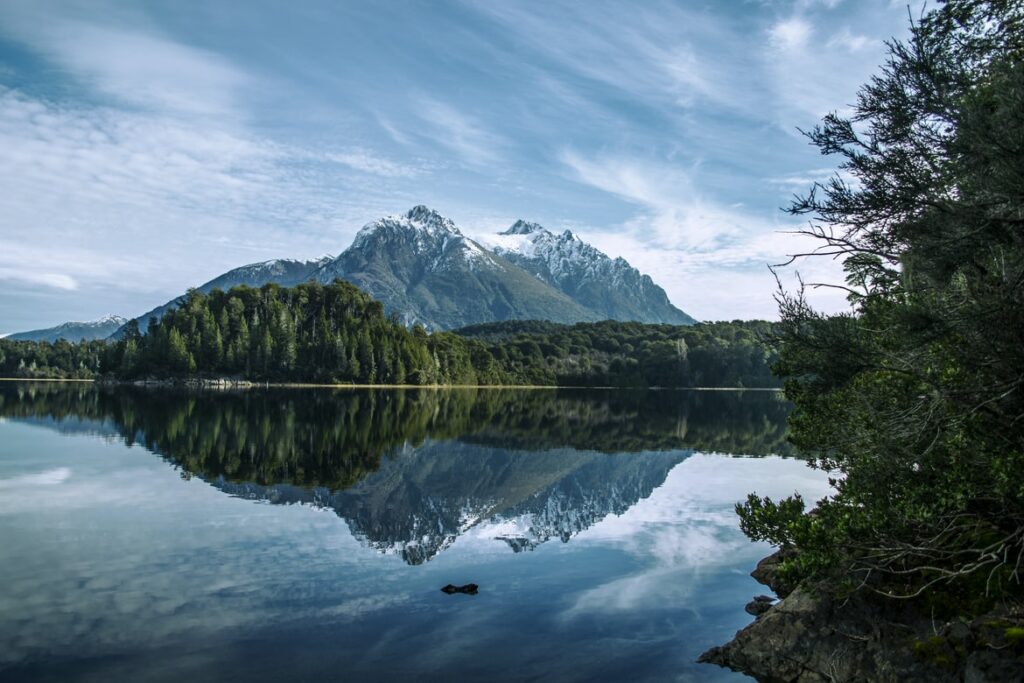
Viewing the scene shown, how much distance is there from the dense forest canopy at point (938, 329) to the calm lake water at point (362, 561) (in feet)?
15.6

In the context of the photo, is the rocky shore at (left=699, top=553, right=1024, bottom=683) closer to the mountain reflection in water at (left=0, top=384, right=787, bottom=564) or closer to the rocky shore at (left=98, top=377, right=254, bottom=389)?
the mountain reflection in water at (left=0, top=384, right=787, bottom=564)

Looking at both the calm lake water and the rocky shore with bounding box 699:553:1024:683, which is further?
the calm lake water

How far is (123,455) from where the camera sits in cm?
4244

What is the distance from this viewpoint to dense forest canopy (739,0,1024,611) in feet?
37.6

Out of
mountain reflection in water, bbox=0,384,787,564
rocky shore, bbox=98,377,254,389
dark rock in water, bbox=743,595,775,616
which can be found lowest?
dark rock in water, bbox=743,595,775,616

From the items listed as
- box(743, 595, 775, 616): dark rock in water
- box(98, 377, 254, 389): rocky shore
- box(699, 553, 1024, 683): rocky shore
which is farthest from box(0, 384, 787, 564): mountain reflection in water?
box(98, 377, 254, 389): rocky shore

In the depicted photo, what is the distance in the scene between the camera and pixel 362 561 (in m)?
22.0

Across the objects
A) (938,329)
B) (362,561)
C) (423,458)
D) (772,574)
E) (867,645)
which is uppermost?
(938,329)

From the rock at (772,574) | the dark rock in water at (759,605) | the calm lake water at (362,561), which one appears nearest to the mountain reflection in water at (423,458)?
the calm lake water at (362,561)

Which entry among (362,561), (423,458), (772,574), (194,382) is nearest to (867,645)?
(772,574)

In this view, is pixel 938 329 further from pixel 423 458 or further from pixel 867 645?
pixel 423 458

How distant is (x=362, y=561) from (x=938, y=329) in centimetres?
1742

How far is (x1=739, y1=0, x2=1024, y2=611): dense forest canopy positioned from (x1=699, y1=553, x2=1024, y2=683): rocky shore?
587mm

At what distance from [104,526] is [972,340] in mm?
26933
